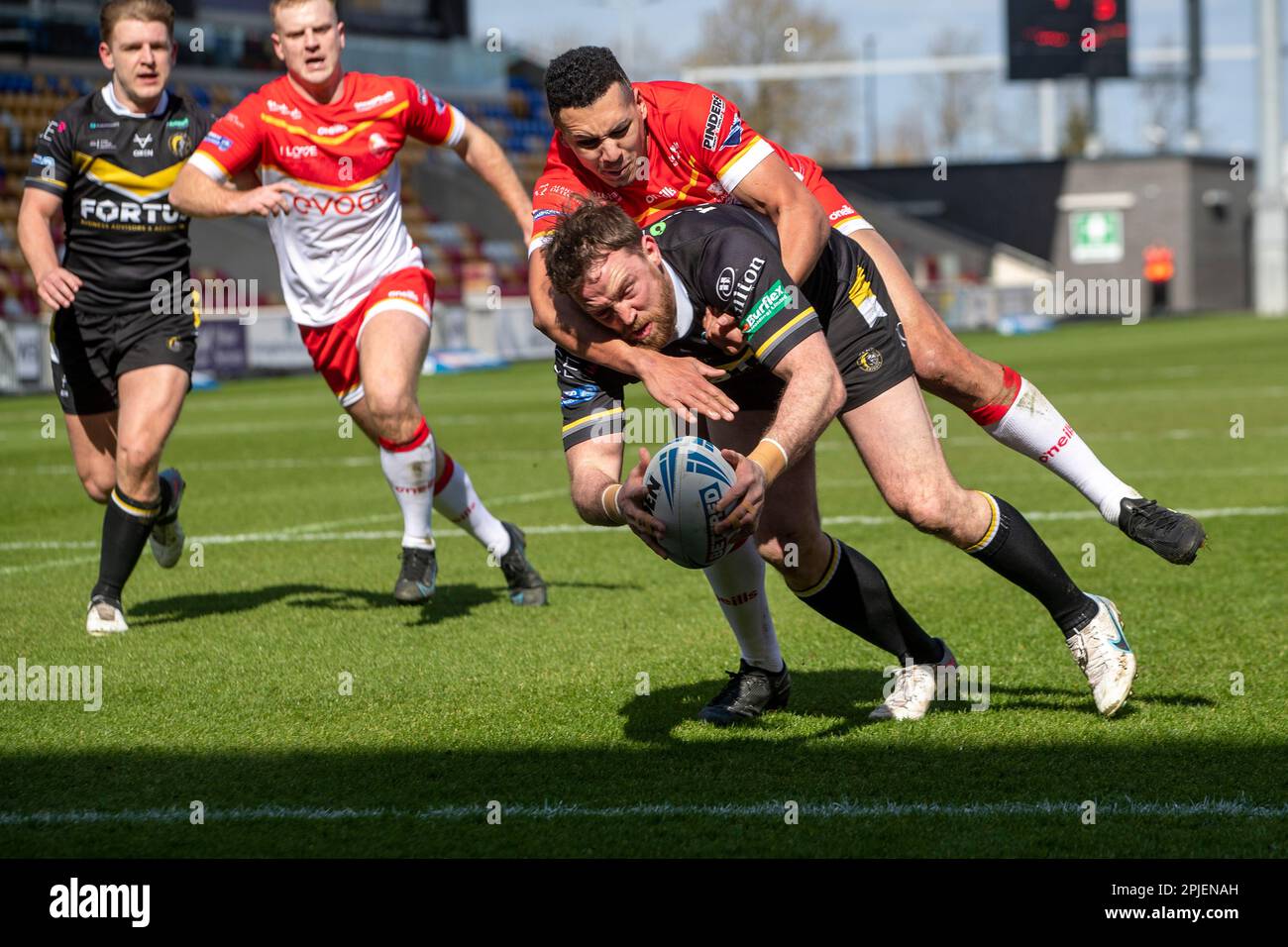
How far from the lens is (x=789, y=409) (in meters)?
4.69

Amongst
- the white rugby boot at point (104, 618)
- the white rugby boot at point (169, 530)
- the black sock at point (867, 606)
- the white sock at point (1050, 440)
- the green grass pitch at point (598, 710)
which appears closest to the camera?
the green grass pitch at point (598, 710)

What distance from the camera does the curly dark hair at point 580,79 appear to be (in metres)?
5.18

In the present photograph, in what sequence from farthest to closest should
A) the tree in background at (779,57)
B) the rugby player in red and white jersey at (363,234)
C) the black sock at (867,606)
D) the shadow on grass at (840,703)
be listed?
1. the tree in background at (779,57)
2. the rugby player in red and white jersey at (363,234)
3. the black sock at (867,606)
4. the shadow on grass at (840,703)

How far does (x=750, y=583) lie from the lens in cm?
553

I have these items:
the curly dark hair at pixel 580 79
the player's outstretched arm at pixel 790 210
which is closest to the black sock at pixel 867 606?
the player's outstretched arm at pixel 790 210

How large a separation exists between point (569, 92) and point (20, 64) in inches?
1283

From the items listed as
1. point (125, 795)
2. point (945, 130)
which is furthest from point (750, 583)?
point (945, 130)

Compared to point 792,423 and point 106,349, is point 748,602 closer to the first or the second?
point 792,423

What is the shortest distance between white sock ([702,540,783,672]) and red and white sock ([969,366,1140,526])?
3.30ft

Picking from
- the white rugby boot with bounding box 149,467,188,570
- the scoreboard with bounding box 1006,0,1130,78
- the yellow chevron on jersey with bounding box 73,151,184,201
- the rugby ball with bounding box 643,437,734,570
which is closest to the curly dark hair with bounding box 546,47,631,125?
the rugby ball with bounding box 643,437,734,570

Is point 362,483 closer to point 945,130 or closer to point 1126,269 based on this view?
point 1126,269

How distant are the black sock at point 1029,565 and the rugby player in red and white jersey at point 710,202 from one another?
34 cm

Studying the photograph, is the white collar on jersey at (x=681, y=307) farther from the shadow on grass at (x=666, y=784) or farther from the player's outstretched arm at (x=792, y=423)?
the shadow on grass at (x=666, y=784)
